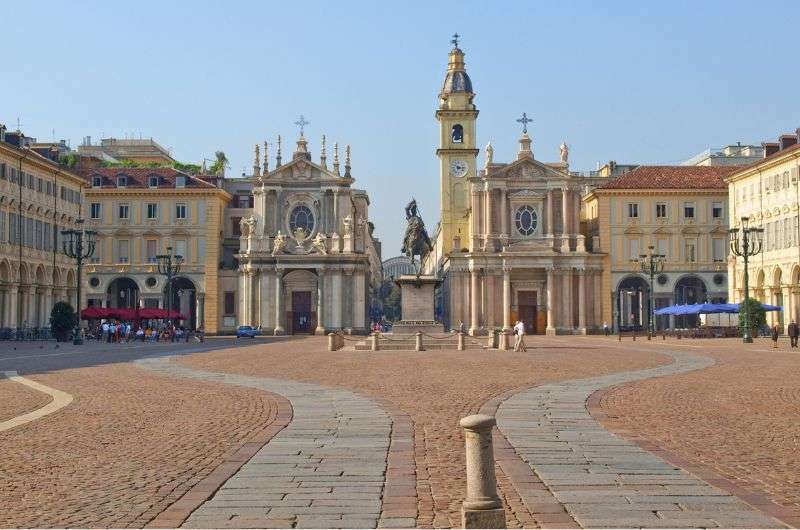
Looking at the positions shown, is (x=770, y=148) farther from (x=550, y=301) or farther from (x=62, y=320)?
(x=62, y=320)

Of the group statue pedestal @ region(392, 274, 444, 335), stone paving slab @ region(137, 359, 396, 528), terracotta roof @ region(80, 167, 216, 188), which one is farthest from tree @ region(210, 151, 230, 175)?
stone paving slab @ region(137, 359, 396, 528)

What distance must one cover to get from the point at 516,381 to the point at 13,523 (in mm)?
20152

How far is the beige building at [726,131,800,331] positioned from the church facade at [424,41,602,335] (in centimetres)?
1541

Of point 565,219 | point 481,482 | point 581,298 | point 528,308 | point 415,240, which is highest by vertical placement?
point 565,219

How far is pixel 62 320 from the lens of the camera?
68.6 m

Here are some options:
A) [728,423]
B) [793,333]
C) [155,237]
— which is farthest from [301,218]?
[728,423]

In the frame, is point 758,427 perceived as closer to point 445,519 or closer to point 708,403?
point 708,403

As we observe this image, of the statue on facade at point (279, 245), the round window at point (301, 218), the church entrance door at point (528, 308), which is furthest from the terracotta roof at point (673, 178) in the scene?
the statue on facade at point (279, 245)

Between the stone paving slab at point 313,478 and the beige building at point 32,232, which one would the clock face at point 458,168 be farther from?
the stone paving slab at point 313,478

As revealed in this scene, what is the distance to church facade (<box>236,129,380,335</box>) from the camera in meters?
97.6

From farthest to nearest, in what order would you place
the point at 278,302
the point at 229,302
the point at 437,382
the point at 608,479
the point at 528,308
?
the point at 528,308 < the point at 229,302 < the point at 278,302 < the point at 437,382 < the point at 608,479

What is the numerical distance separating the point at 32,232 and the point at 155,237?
69.2 feet

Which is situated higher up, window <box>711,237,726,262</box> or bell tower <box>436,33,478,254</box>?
bell tower <box>436,33,478,254</box>

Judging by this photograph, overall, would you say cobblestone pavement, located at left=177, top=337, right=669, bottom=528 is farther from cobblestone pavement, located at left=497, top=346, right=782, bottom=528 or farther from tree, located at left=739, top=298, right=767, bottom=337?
tree, located at left=739, top=298, right=767, bottom=337
